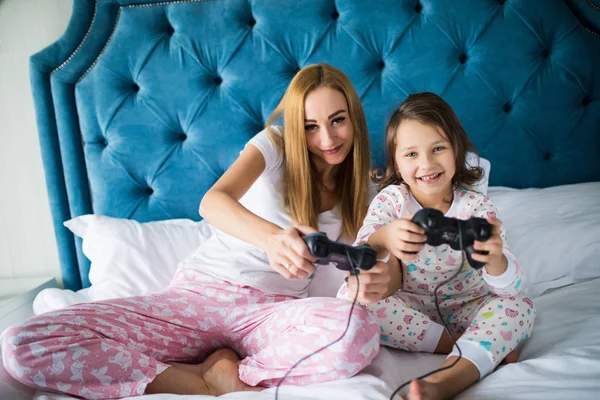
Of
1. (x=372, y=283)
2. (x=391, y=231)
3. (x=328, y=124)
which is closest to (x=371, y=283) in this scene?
(x=372, y=283)

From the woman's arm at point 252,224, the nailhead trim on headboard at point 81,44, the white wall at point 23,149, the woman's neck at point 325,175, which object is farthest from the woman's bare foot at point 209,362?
the nailhead trim on headboard at point 81,44

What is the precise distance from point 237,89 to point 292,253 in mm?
908

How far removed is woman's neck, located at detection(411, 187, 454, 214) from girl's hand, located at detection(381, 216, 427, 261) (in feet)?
0.88

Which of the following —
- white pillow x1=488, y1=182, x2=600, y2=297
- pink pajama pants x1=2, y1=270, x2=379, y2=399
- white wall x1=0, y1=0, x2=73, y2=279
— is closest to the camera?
pink pajama pants x1=2, y1=270, x2=379, y2=399

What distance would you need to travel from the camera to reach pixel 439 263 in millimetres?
1025

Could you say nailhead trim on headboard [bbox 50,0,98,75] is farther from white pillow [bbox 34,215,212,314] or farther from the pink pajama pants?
the pink pajama pants

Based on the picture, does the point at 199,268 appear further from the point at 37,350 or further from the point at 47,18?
the point at 47,18

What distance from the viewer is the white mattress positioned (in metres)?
0.73

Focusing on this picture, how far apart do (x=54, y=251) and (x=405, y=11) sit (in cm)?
153

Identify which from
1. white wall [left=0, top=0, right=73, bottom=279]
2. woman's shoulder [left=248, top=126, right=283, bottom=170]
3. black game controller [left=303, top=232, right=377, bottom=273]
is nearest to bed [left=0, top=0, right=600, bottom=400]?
white wall [left=0, top=0, right=73, bottom=279]

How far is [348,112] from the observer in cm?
119

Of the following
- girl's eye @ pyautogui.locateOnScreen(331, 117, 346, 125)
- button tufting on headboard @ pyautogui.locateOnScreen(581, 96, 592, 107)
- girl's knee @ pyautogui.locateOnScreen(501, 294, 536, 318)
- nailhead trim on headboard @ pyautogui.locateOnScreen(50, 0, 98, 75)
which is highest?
nailhead trim on headboard @ pyautogui.locateOnScreen(50, 0, 98, 75)

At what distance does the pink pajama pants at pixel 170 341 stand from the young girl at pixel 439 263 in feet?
0.40

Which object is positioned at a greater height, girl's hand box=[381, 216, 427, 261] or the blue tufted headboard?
the blue tufted headboard
